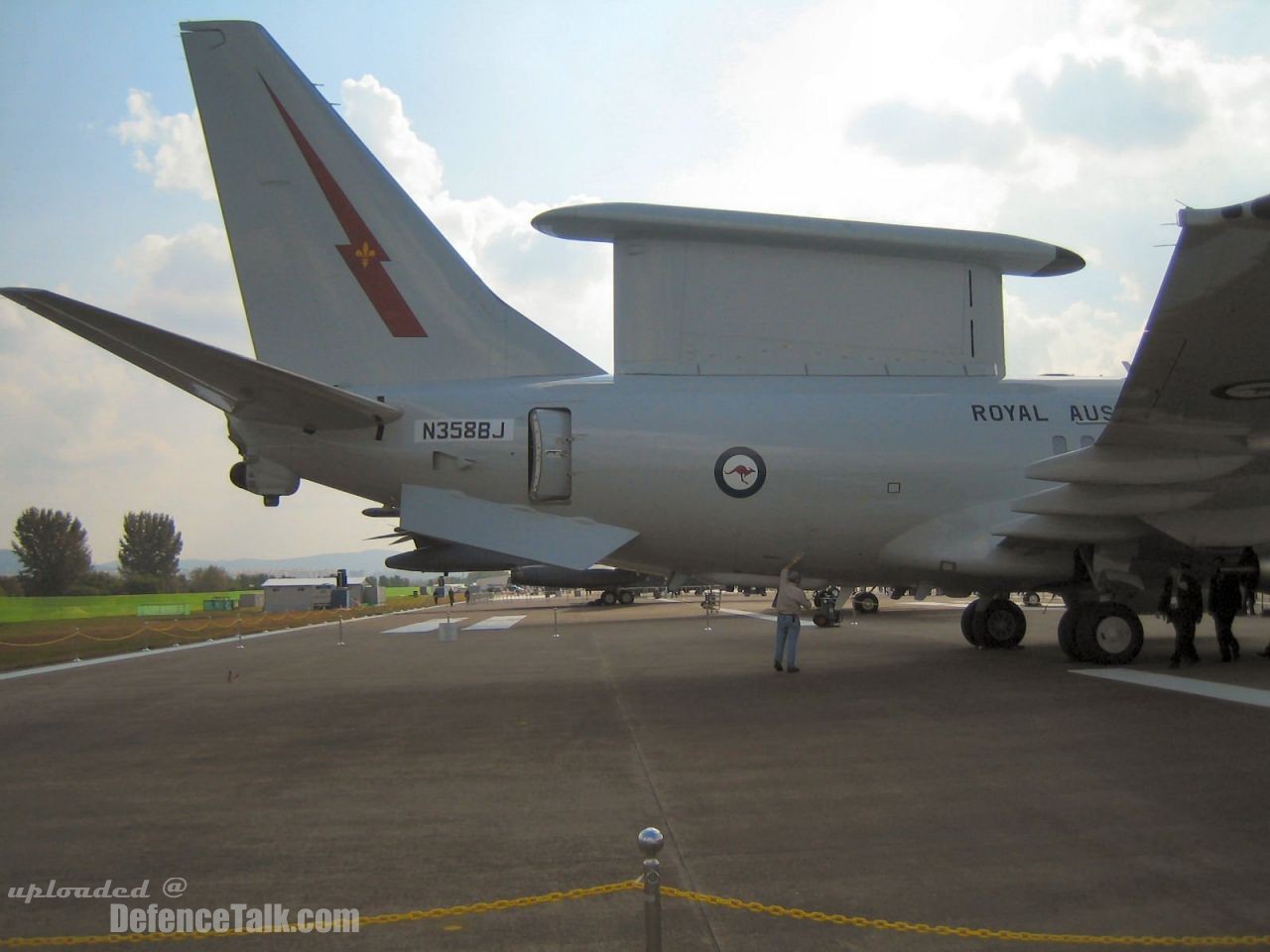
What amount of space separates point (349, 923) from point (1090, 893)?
3.20 metres

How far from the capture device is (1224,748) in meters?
6.58

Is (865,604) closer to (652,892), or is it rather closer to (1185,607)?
(1185,607)

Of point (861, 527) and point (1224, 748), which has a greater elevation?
point (861, 527)

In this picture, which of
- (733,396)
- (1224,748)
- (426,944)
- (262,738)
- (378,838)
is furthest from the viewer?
(733,396)

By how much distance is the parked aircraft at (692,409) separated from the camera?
10508mm

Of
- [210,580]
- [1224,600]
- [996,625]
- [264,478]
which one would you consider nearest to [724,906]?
[264,478]

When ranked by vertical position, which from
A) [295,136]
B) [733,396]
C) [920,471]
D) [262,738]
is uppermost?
[295,136]

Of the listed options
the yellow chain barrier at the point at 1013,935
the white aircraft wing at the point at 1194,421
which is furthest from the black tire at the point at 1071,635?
the yellow chain barrier at the point at 1013,935

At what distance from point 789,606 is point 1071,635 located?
3.50 meters

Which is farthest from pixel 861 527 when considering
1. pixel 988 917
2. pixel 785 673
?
pixel 988 917

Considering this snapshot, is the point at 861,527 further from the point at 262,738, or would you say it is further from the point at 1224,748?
the point at 262,738

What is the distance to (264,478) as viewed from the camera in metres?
10.9

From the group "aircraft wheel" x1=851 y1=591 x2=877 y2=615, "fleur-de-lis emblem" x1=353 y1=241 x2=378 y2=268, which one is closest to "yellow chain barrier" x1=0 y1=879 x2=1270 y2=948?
"fleur-de-lis emblem" x1=353 y1=241 x2=378 y2=268

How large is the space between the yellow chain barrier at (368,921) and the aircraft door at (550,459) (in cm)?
685
